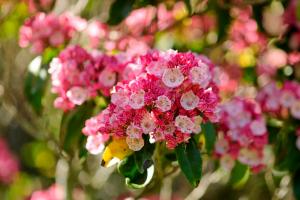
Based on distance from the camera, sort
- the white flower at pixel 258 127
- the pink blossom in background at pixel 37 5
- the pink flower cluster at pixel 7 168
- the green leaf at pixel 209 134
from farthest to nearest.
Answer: the pink flower cluster at pixel 7 168, the pink blossom in background at pixel 37 5, the white flower at pixel 258 127, the green leaf at pixel 209 134

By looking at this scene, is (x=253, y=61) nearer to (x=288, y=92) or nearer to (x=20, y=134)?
(x=288, y=92)


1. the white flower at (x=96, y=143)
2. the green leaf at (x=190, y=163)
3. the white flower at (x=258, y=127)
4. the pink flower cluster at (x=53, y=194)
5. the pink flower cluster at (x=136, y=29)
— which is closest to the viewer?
the green leaf at (x=190, y=163)

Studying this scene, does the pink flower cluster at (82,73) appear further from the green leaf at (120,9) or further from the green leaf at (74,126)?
the green leaf at (120,9)

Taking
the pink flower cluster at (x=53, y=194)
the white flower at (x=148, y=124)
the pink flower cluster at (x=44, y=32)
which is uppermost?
the white flower at (x=148, y=124)

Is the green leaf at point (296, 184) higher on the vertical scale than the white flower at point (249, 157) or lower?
lower

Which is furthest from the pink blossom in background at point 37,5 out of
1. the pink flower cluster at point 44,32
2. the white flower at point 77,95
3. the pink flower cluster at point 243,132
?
the pink flower cluster at point 243,132

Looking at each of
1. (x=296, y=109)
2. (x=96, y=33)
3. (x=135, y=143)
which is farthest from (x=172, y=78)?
(x=96, y=33)

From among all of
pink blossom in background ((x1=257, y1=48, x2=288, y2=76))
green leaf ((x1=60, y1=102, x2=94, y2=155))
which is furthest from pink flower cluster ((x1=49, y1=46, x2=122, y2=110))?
pink blossom in background ((x1=257, y1=48, x2=288, y2=76))

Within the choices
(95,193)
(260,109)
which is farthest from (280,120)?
(95,193)

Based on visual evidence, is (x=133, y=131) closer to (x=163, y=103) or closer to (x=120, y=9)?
(x=163, y=103)
